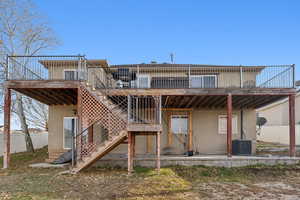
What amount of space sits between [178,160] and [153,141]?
2691 mm

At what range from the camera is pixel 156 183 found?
5758 mm

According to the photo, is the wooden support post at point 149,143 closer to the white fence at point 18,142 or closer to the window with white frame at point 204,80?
the window with white frame at point 204,80

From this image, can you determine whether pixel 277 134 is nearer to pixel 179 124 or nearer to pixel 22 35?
pixel 179 124

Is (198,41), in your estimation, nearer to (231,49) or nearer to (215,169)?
(231,49)

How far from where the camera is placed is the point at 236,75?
1078 centimetres

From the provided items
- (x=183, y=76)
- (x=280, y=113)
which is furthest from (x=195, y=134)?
(x=280, y=113)

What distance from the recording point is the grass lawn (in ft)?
16.5

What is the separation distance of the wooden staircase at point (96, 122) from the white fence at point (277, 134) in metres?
14.2

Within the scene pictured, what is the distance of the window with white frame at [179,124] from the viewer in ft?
35.6

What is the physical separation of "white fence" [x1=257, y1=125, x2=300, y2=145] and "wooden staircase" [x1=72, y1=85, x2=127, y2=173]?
14.2 meters

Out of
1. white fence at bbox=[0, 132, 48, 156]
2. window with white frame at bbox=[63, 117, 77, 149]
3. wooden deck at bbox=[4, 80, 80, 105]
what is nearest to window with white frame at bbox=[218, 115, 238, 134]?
wooden deck at bbox=[4, 80, 80, 105]

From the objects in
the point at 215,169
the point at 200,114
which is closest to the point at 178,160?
the point at 215,169

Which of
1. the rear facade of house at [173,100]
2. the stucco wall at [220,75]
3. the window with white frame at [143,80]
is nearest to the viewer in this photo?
the rear facade of house at [173,100]

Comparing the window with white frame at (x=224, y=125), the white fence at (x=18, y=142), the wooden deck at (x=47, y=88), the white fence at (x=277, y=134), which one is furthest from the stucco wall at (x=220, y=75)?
the white fence at (x=277, y=134)
